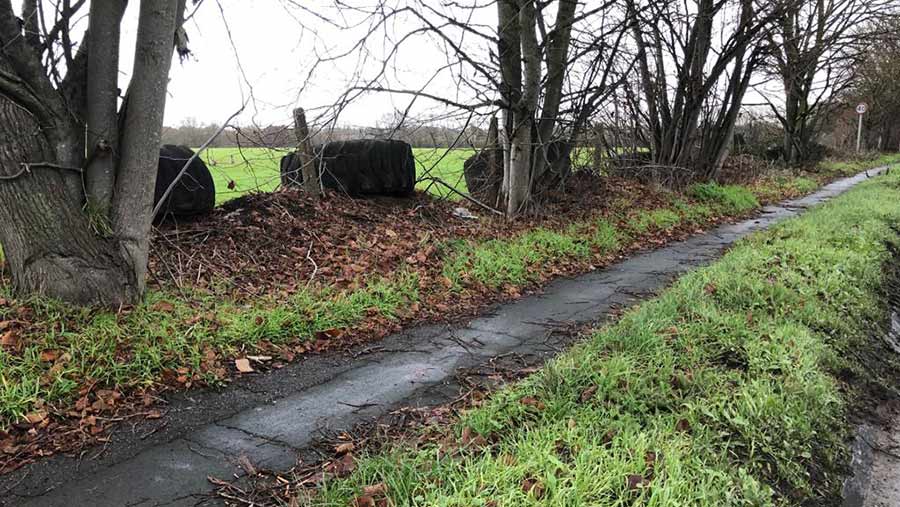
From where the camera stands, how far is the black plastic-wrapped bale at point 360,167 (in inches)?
326

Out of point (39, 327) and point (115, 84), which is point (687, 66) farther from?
point (39, 327)

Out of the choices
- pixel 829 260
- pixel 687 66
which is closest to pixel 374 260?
pixel 829 260

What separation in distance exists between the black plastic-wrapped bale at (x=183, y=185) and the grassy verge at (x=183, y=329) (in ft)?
5.24

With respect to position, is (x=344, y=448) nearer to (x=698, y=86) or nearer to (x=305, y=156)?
(x=305, y=156)

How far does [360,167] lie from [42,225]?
15.6 feet

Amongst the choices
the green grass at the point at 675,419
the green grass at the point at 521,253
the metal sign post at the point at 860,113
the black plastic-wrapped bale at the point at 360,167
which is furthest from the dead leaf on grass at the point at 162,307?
the metal sign post at the point at 860,113

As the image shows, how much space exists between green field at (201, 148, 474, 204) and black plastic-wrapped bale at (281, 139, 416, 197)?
35 cm

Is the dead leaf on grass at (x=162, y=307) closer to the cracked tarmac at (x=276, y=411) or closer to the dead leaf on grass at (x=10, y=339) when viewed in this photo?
the dead leaf on grass at (x=10, y=339)

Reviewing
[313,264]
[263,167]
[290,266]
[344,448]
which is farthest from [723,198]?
[344,448]

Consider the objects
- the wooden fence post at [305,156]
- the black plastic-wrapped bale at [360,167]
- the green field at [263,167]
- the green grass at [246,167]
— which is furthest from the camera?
the black plastic-wrapped bale at [360,167]

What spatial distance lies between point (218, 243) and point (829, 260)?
6.53 meters

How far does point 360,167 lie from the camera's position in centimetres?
834

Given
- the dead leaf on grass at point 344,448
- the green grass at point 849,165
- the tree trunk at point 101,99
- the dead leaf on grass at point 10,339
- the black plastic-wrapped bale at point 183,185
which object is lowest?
the dead leaf on grass at point 344,448

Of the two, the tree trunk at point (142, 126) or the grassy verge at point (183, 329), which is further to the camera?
the tree trunk at point (142, 126)
